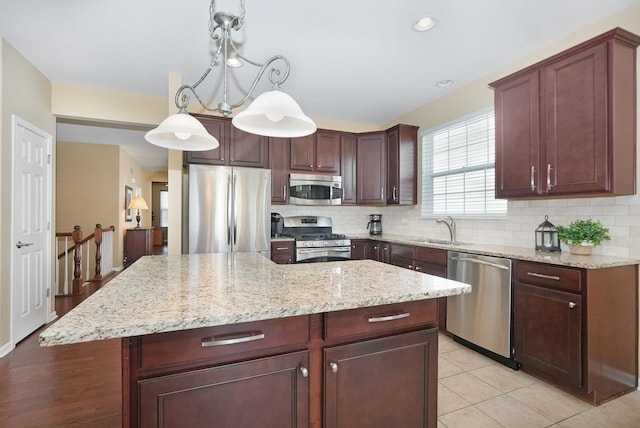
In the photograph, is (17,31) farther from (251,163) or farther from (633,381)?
(633,381)

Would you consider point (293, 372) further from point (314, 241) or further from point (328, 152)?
point (328, 152)

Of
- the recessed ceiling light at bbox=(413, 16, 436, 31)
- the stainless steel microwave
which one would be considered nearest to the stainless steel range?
the stainless steel microwave

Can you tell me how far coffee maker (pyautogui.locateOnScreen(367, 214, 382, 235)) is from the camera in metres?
4.94

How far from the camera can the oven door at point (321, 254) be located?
158 inches

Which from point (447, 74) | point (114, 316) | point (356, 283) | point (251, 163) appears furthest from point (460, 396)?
point (251, 163)

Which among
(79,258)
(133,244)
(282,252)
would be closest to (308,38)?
(282,252)

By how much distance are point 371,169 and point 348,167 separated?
13.4 inches

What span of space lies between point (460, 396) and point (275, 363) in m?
1.70

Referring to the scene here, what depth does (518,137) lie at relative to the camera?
2688 mm

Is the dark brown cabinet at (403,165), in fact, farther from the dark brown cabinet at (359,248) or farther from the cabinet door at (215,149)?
the cabinet door at (215,149)

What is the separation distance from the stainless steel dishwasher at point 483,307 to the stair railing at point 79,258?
5.22 metres

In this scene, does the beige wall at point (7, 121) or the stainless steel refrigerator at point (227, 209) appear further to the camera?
the stainless steel refrigerator at point (227, 209)

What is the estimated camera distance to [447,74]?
3.35m

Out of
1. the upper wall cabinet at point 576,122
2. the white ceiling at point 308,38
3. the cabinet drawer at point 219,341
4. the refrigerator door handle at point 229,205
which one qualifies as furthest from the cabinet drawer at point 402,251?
the cabinet drawer at point 219,341
